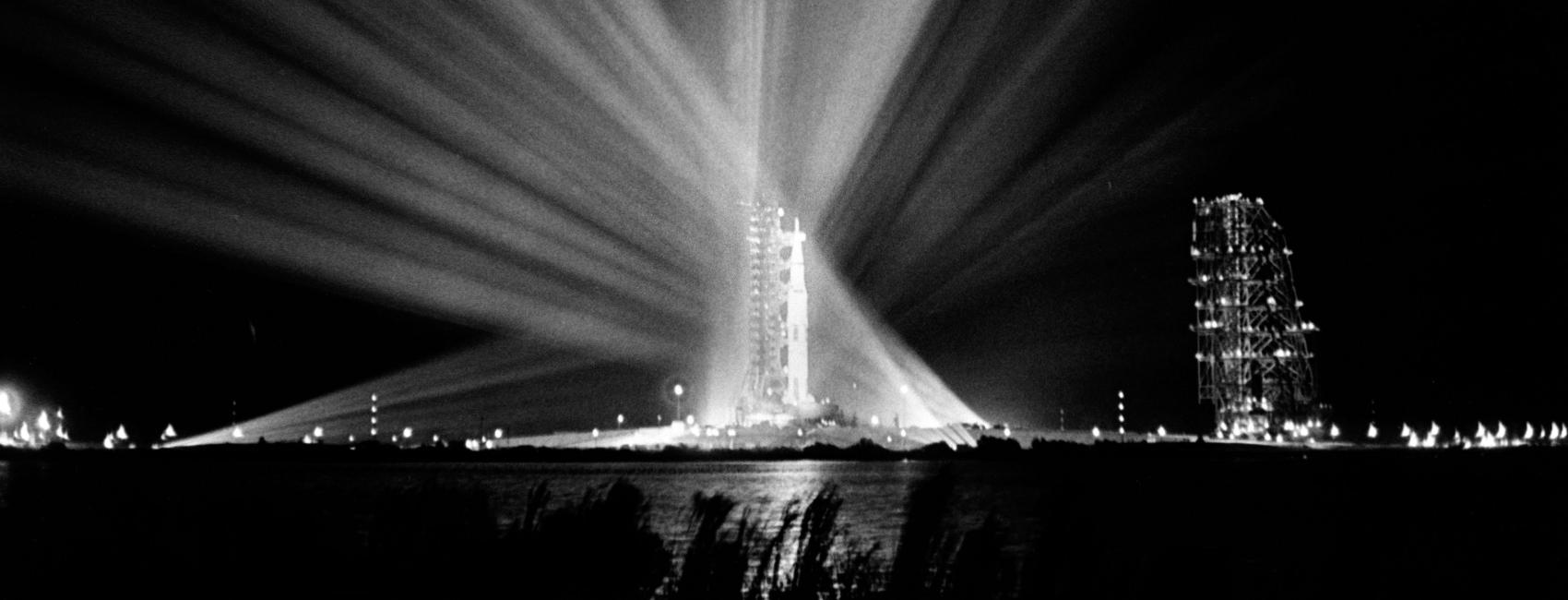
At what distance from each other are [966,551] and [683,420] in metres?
84.0

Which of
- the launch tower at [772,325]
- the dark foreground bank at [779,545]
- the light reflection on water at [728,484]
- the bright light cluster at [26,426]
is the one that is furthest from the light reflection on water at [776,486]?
the bright light cluster at [26,426]

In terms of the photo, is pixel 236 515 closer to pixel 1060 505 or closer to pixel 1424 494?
pixel 1060 505

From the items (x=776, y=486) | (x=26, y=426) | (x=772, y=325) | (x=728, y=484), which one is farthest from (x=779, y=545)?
(x=26, y=426)

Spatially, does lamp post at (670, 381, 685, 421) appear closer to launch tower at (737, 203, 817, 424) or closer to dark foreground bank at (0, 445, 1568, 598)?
launch tower at (737, 203, 817, 424)

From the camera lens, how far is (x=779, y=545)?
20047mm

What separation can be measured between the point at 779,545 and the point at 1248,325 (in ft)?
278

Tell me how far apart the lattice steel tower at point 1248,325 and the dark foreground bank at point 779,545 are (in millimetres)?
46192

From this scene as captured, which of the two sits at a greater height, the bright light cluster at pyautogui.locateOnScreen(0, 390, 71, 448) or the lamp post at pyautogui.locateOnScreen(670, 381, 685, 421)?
the lamp post at pyautogui.locateOnScreen(670, 381, 685, 421)

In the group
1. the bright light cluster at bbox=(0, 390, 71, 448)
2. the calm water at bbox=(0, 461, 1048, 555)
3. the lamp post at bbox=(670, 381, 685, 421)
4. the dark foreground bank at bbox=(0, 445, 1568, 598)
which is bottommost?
the dark foreground bank at bbox=(0, 445, 1568, 598)

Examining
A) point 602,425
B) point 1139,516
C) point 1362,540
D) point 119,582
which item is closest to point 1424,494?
point 1139,516

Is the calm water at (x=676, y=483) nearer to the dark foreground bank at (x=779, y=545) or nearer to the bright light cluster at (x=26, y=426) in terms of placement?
the dark foreground bank at (x=779, y=545)

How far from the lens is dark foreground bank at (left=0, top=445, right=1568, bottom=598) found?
1903 cm

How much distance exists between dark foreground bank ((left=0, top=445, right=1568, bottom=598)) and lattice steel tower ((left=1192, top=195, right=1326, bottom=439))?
46.2 m

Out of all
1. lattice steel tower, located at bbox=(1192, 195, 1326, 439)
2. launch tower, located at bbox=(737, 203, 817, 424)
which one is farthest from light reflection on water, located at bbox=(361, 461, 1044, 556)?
lattice steel tower, located at bbox=(1192, 195, 1326, 439)
